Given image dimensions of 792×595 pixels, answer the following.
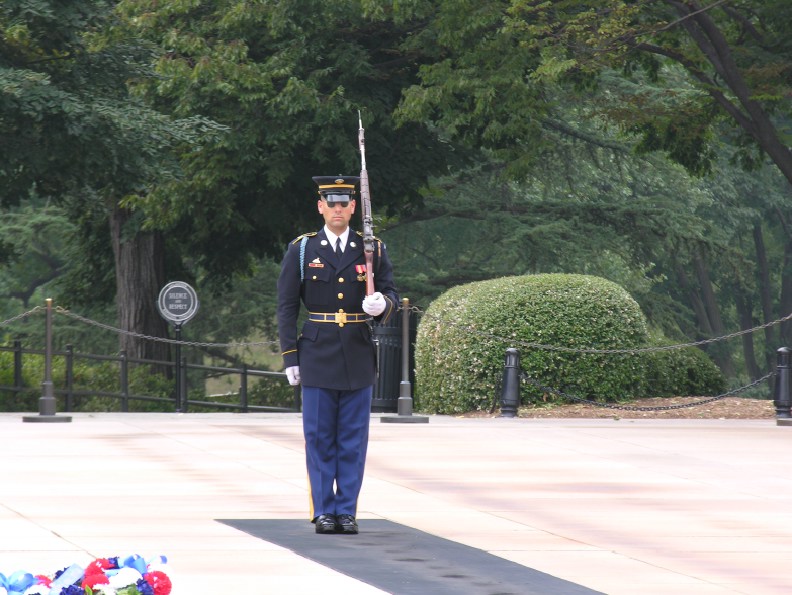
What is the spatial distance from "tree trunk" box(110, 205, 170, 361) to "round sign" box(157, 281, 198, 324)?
6.46 metres

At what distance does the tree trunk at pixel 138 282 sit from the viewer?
30594 mm

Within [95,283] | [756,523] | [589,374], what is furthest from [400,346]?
[95,283]

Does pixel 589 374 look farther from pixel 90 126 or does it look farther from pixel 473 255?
pixel 473 255

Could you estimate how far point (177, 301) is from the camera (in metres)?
24.2

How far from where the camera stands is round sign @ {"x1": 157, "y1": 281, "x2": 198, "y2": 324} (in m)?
24.0

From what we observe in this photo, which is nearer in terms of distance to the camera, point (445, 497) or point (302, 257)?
point (302, 257)

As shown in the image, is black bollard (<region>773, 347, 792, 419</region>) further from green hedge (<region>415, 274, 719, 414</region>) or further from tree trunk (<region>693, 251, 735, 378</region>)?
tree trunk (<region>693, 251, 735, 378</region>)

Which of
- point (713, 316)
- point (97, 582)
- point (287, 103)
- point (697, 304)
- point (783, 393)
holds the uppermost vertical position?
point (287, 103)

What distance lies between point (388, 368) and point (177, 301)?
4.71 meters

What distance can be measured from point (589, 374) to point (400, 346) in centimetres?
252

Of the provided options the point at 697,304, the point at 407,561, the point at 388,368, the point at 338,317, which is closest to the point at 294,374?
the point at 338,317

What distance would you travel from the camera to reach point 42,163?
22.8 m

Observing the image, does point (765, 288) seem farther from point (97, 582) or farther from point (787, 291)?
point (97, 582)

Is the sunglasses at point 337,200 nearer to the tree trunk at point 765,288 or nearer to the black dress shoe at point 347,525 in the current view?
the black dress shoe at point 347,525
